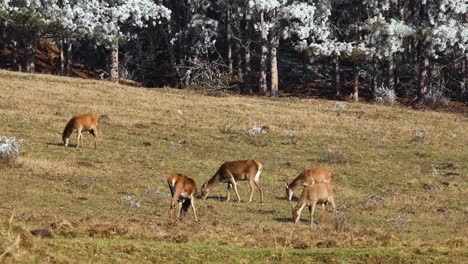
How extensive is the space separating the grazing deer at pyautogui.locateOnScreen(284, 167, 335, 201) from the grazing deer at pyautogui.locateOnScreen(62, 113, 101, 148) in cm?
849

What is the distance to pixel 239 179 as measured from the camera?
79.9ft

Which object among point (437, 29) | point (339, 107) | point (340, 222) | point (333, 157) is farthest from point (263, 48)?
point (340, 222)

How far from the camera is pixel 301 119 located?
39.2 m

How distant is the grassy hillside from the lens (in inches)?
482

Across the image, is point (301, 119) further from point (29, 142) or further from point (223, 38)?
point (223, 38)

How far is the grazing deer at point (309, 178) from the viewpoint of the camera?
79.1ft

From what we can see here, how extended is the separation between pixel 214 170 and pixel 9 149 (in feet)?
22.0

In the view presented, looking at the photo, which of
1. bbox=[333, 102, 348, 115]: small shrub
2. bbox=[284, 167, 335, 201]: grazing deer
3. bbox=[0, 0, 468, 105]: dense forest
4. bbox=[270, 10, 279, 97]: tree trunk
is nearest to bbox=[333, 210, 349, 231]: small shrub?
bbox=[284, 167, 335, 201]: grazing deer

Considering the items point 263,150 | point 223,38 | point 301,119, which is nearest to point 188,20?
point 223,38

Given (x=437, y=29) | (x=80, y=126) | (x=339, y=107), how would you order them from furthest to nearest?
(x=437, y=29) → (x=339, y=107) → (x=80, y=126)

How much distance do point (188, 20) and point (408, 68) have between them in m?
16.7

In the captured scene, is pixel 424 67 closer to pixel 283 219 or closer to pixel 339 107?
pixel 339 107

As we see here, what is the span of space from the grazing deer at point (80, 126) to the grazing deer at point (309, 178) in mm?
8491

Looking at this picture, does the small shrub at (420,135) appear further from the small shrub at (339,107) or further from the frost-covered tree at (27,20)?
the frost-covered tree at (27,20)
